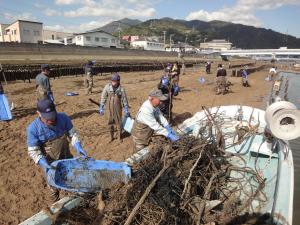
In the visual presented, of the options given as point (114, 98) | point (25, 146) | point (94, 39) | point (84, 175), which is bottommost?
point (25, 146)

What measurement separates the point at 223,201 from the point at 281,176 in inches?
47.7

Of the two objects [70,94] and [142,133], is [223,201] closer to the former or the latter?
[142,133]

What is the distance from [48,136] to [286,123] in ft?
11.7

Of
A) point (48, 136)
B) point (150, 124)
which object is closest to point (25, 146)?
point (48, 136)

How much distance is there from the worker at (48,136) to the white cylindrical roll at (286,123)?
9.45 feet

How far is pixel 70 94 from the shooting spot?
15367 millimetres

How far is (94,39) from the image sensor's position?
216ft

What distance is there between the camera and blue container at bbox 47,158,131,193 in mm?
3572

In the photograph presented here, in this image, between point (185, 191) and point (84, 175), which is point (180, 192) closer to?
point (185, 191)

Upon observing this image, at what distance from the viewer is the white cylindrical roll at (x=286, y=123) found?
412 cm

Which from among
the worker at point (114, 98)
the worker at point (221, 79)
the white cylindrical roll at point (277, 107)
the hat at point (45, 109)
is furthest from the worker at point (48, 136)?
the worker at point (221, 79)

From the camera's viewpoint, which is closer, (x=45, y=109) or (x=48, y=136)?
(x=45, y=109)

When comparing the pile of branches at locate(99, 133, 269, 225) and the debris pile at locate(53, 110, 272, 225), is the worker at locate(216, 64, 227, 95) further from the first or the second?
the pile of branches at locate(99, 133, 269, 225)

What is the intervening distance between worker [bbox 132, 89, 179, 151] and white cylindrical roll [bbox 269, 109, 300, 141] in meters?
1.58
